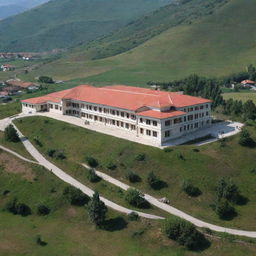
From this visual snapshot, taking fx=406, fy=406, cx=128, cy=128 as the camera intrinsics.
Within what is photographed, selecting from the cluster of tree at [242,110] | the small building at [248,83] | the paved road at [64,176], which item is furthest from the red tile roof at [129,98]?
the small building at [248,83]

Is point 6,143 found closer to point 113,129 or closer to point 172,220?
point 113,129

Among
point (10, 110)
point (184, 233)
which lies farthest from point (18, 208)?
point (10, 110)

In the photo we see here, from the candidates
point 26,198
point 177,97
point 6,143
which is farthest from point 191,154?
point 6,143

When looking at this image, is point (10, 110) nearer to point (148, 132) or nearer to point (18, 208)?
point (148, 132)

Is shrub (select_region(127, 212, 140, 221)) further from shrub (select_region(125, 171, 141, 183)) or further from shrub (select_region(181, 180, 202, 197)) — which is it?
shrub (select_region(125, 171, 141, 183))

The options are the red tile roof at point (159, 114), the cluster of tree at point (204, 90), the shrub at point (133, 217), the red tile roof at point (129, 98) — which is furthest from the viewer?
the cluster of tree at point (204, 90)

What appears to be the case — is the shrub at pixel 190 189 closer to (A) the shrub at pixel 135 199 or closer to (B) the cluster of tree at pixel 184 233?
(A) the shrub at pixel 135 199

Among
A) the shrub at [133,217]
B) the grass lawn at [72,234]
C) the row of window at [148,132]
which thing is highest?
the row of window at [148,132]

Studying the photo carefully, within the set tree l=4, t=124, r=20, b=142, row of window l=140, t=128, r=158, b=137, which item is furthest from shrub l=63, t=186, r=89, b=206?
tree l=4, t=124, r=20, b=142
